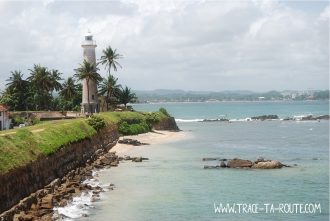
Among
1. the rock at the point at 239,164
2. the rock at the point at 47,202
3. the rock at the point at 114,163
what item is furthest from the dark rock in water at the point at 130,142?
the rock at the point at 47,202

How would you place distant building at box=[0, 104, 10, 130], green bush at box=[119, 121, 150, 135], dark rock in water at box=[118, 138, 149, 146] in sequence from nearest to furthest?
distant building at box=[0, 104, 10, 130] → dark rock in water at box=[118, 138, 149, 146] → green bush at box=[119, 121, 150, 135]

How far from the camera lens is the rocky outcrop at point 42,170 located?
26359 millimetres

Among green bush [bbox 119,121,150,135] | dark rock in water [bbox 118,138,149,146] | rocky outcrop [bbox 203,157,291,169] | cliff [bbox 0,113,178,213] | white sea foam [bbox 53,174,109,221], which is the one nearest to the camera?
cliff [bbox 0,113,178,213]

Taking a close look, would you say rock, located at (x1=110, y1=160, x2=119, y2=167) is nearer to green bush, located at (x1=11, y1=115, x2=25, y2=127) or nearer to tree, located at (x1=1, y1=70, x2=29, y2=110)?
green bush, located at (x1=11, y1=115, x2=25, y2=127)

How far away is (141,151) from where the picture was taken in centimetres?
5644

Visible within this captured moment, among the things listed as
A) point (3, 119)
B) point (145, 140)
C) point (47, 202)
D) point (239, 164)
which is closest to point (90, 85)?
point (145, 140)

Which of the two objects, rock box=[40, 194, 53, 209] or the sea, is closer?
rock box=[40, 194, 53, 209]

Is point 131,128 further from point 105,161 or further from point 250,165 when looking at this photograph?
point 250,165

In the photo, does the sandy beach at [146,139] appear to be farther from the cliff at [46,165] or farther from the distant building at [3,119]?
the distant building at [3,119]

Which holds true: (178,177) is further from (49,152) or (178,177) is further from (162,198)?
(49,152)

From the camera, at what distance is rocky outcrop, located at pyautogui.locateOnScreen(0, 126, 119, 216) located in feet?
86.5

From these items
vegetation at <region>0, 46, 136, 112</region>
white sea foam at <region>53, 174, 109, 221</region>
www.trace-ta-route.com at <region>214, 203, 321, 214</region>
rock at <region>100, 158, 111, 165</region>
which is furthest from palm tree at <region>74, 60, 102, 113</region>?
www.trace-ta-route.com at <region>214, 203, 321, 214</region>

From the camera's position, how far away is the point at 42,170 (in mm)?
32656

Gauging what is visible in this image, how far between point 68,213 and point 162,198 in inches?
265
